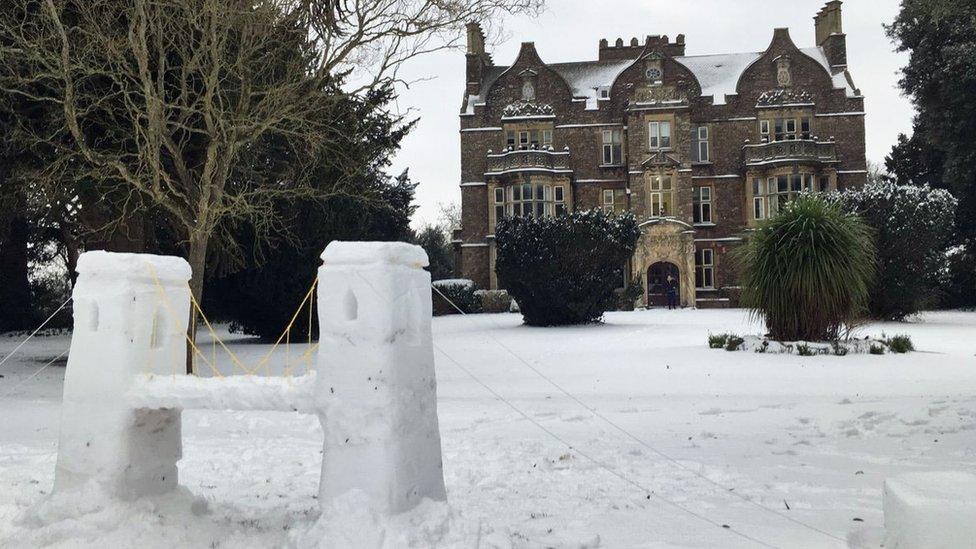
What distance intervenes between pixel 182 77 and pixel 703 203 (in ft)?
92.7

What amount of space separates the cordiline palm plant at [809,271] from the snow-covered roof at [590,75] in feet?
73.0

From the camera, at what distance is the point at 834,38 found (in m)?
35.2

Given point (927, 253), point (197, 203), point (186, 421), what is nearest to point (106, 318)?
point (186, 421)

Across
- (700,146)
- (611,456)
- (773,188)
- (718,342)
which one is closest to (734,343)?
(718,342)

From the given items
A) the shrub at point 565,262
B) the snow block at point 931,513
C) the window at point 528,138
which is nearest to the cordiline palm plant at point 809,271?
the shrub at point 565,262

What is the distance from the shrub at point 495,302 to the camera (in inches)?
1195

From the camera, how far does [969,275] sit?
29.8 m

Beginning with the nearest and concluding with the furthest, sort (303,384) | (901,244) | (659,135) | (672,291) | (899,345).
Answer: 1. (303,384)
2. (899,345)
3. (901,244)
4. (672,291)
5. (659,135)

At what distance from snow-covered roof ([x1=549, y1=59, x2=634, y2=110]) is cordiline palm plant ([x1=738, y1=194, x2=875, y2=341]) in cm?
2226

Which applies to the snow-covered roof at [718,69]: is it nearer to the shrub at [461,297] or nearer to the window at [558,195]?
the window at [558,195]

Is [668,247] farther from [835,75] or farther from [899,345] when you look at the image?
[899,345]

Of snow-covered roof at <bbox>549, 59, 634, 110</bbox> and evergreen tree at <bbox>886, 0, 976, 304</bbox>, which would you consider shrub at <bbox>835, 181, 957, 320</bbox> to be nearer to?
evergreen tree at <bbox>886, 0, 976, 304</bbox>

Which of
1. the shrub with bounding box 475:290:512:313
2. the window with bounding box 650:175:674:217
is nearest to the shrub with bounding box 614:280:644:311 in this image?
the shrub with bounding box 475:290:512:313

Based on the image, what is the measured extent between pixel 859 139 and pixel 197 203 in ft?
103
